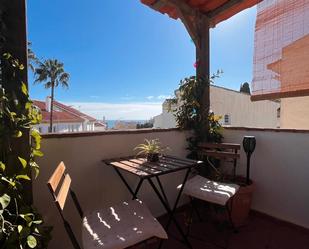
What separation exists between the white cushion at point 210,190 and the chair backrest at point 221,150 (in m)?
0.31

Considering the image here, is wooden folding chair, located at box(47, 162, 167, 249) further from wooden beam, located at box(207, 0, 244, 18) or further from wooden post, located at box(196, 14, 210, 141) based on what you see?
wooden beam, located at box(207, 0, 244, 18)

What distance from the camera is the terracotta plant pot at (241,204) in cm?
228

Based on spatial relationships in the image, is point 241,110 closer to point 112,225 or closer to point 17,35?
point 112,225

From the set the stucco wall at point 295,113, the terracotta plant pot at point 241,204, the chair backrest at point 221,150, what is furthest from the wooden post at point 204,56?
the stucco wall at point 295,113

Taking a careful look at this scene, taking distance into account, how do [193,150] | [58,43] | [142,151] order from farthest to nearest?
[58,43]
[193,150]
[142,151]

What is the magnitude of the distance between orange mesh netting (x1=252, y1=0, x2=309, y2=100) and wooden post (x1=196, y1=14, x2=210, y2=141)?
549mm

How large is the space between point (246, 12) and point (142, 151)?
7.02ft

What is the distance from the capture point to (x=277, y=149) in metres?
2.40

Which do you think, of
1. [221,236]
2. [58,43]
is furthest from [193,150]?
[58,43]

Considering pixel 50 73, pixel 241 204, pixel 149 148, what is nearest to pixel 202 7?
pixel 149 148

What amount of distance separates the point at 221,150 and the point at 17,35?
83.4 inches

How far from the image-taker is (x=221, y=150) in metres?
2.54

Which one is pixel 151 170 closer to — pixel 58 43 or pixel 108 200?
pixel 108 200

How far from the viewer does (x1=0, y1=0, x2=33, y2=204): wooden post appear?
1.31 metres
